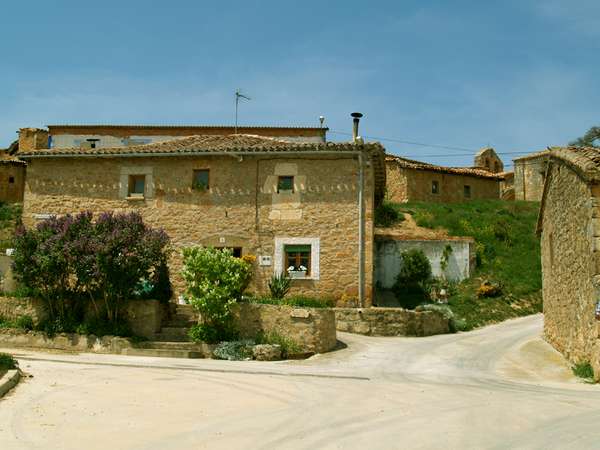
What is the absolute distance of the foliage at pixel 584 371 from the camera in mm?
12852

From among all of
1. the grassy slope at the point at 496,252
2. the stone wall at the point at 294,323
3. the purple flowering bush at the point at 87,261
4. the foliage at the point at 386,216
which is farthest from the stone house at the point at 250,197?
the foliage at the point at 386,216

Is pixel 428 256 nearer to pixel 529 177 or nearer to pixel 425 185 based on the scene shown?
pixel 425 185

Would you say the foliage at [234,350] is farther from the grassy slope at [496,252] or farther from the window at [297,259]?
the grassy slope at [496,252]

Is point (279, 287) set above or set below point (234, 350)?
above

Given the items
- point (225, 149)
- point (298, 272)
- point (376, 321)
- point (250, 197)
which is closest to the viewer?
point (376, 321)

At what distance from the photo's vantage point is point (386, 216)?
31625mm

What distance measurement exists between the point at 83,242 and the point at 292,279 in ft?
22.2

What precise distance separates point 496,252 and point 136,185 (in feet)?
51.4

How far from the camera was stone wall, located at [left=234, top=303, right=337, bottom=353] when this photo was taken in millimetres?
16984

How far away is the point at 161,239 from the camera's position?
60.7 feet

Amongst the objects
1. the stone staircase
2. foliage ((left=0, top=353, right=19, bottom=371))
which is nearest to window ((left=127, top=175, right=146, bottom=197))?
the stone staircase

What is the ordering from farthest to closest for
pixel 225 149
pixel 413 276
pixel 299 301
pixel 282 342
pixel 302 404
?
pixel 413 276, pixel 225 149, pixel 299 301, pixel 282 342, pixel 302 404

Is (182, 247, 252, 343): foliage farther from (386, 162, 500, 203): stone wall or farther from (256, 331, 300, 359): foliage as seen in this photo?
(386, 162, 500, 203): stone wall

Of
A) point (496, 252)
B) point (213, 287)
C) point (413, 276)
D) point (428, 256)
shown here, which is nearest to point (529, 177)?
point (496, 252)
